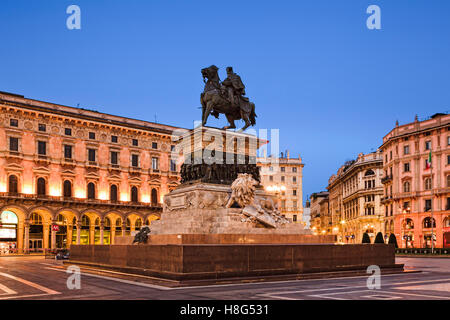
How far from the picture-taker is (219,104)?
20.9m

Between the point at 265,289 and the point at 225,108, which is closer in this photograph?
the point at 265,289

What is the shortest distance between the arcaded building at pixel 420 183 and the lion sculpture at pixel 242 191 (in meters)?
46.6

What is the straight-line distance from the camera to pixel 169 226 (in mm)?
19094

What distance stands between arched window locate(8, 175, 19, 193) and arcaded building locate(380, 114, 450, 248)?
1802 inches

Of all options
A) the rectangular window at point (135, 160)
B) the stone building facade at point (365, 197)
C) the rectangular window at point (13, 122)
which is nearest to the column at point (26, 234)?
the rectangular window at point (13, 122)

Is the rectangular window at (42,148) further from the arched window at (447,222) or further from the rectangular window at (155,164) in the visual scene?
the arched window at (447,222)

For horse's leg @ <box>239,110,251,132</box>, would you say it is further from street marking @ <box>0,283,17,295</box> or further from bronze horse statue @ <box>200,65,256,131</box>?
street marking @ <box>0,283,17,295</box>

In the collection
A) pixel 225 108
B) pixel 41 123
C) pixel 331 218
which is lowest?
pixel 331 218

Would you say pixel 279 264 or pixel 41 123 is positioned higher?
pixel 41 123

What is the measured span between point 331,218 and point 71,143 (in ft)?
265

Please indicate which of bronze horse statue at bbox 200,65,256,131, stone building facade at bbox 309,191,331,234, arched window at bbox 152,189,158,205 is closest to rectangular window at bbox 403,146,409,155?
arched window at bbox 152,189,158,205

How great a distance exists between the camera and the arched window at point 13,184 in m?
57.2

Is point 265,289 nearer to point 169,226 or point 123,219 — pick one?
point 169,226
